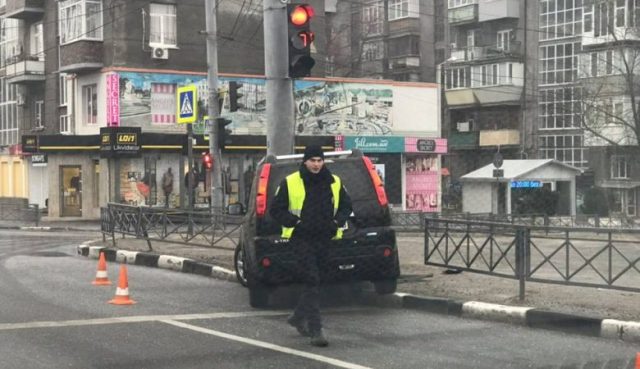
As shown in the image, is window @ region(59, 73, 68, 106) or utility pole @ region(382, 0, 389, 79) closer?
window @ region(59, 73, 68, 106)

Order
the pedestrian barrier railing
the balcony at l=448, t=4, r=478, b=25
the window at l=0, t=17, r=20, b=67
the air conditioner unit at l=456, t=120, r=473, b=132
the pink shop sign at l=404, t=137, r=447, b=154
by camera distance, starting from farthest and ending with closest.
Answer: the air conditioner unit at l=456, t=120, r=473, b=132, the balcony at l=448, t=4, r=478, b=25, the window at l=0, t=17, r=20, b=67, the pink shop sign at l=404, t=137, r=447, b=154, the pedestrian barrier railing

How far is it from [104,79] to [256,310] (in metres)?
26.0

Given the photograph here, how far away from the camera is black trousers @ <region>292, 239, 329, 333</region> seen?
7.25 meters

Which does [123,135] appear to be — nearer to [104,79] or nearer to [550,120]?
[104,79]

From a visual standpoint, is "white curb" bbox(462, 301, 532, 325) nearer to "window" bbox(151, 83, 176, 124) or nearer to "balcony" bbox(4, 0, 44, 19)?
"window" bbox(151, 83, 176, 124)

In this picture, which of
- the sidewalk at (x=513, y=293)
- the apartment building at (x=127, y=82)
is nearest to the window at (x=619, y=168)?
the apartment building at (x=127, y=82)

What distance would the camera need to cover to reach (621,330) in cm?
778

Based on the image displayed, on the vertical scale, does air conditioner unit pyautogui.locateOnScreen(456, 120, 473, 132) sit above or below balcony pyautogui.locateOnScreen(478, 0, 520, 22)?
below

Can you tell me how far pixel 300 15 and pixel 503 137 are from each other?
45.4 m

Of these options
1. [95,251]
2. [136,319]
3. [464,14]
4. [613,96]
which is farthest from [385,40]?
[136,319]

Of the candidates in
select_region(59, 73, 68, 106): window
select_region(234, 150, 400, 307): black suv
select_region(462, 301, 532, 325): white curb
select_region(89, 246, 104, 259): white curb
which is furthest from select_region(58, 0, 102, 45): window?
select_region(462, 301, 532, 325): white curb

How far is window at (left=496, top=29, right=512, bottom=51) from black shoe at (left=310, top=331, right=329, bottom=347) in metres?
51.2

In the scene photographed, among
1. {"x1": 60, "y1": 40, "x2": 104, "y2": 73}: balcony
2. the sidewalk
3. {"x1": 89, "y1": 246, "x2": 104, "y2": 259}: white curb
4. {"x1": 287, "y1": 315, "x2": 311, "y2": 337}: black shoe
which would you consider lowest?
{"x1": 89, "y1": 246, "x2": 104, "y2": 259}: white curb

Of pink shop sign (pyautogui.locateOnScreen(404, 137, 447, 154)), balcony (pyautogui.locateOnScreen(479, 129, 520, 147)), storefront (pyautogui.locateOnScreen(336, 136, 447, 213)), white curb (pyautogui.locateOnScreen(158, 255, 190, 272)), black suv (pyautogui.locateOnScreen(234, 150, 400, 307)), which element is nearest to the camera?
black suv (pyautogui.locateOnScreen(234, 150, 400, 307))
